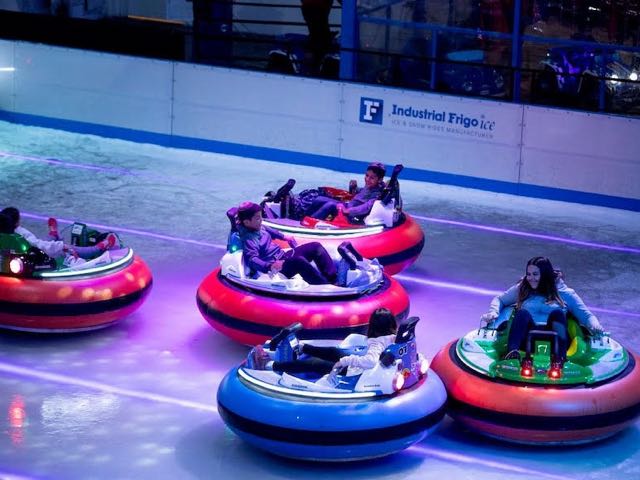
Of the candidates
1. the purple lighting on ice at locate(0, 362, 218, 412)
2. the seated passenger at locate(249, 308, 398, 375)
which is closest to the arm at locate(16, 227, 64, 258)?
the purple lighting on ice at locate(0, 362, 218, 412)

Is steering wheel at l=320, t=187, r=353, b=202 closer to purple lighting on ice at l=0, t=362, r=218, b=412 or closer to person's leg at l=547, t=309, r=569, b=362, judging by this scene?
purple lighting on ice at l=0, t=362, r=218, b=412

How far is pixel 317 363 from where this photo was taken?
24.6 feet

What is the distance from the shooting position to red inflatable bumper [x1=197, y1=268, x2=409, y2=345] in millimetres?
8438

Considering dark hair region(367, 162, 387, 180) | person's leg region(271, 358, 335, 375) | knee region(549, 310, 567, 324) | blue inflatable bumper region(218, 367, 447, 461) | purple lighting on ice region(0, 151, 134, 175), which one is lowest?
blue inflatable bumper region(218, 367, 447, 461)

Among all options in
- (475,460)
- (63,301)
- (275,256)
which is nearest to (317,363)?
(475,460)

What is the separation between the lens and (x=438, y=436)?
7582 mm

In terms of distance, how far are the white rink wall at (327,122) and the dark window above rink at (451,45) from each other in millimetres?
262

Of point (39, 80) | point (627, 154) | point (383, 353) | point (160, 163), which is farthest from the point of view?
point (39, 80)

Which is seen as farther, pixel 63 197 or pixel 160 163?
pixel 160 163

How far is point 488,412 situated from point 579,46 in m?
6.83

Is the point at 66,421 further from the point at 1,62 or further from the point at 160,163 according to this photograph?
the point at 1,62

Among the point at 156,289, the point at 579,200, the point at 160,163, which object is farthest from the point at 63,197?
the point at 579,200

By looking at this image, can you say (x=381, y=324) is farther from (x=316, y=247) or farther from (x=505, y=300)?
(x=316, y=247)

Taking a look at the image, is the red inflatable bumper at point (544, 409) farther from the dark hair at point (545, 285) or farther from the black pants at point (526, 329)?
the dark hair at point (545, 285)
